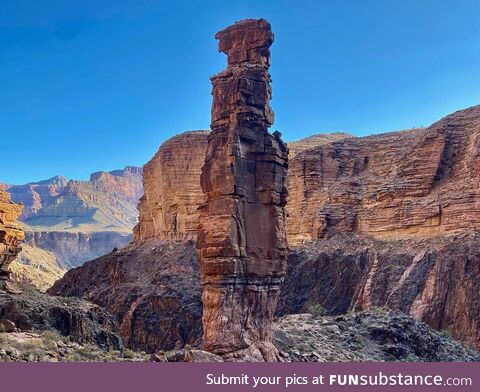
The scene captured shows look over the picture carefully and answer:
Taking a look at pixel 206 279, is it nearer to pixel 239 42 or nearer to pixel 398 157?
pixel 239 42

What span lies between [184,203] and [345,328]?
65.9 m

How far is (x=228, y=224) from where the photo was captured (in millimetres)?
29984

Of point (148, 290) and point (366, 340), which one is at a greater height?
point (148, 290)

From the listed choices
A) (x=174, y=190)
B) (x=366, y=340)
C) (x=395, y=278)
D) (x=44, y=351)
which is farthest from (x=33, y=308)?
(x=174, y=190)

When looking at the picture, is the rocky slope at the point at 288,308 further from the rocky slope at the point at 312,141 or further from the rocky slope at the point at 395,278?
the rocky slope at the point at 312,141

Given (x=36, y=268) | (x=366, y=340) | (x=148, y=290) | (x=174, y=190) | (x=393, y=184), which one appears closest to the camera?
(x=366, y=340)

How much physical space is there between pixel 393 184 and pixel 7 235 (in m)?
46.9

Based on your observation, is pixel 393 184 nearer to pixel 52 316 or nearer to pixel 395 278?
pixel 395 278

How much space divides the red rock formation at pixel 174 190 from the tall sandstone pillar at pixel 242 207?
232ft

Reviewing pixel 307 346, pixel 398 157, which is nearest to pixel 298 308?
pixel 398 157

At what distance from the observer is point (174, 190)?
4272 inches

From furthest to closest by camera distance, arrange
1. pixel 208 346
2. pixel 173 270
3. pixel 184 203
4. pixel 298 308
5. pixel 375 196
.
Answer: pixel 184 203, pixel 173 270, pixel 375 196, pixel 298 308, pixel 208 346

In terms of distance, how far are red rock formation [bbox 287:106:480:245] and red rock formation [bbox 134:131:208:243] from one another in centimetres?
1852

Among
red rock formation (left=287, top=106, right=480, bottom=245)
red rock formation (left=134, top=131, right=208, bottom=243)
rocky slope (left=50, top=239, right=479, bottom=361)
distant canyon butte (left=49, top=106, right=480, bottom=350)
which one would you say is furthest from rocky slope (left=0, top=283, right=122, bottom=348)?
red rock formation (left=134, top=131, right=208, bottom=243)
